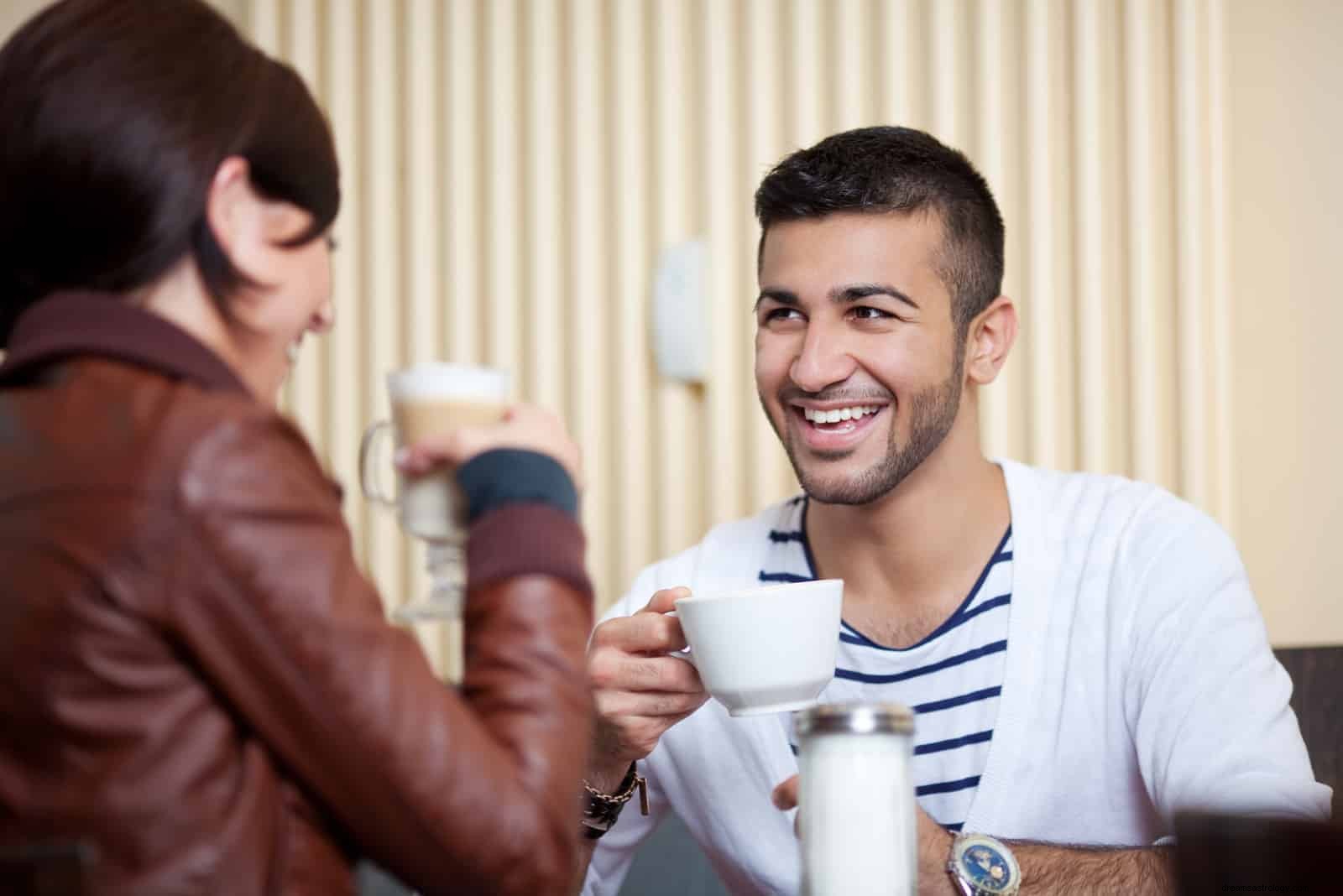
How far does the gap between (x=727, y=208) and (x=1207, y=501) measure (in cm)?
80

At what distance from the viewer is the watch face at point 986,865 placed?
1.07m

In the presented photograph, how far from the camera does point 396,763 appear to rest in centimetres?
62

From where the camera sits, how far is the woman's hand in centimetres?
76

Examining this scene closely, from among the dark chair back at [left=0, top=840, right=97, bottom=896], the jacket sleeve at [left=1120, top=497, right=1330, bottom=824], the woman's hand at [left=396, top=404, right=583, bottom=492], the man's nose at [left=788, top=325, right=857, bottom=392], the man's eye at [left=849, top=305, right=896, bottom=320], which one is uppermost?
the man's eye at [left=849, top=305, right=896, bottom=320]

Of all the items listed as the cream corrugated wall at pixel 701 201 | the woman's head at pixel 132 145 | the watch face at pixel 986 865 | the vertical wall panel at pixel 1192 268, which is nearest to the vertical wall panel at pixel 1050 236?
the cream corrugated wall at pixel 701 201

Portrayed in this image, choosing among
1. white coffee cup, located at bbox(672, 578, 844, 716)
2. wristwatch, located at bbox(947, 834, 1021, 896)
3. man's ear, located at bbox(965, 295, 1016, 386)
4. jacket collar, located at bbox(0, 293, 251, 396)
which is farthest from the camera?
man's ear, located at bbox(965, 295, 1016, 386)

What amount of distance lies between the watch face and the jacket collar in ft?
2.27

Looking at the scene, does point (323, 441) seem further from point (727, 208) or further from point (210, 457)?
point (210, 457)

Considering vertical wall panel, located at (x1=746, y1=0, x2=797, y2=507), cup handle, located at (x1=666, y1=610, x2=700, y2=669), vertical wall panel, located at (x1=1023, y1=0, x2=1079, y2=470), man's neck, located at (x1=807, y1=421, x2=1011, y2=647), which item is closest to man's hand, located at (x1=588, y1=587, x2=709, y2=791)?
cup handle, located at (x1=666, y1=610, x2=700, y2=669)

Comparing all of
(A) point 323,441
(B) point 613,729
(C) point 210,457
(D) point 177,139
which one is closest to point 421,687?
(C) point 210,457

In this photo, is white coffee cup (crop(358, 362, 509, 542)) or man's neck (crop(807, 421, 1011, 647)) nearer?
white coffee cup (crop(358, 362, 509, 542))

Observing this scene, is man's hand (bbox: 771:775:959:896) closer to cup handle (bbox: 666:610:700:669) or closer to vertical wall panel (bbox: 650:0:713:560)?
cup handle (bbox: 666:610:700:669)

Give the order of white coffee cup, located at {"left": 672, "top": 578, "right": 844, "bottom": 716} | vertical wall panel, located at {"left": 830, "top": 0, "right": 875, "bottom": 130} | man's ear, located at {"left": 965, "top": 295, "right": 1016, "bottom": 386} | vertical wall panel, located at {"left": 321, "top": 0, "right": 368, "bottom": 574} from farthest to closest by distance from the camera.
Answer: vertical wall panel, located at {"left": 321, "top": 0, "right": 368, "bottom": 574} < vertical wall panel, located at {"left": 830, "top": 0, "right": 875, "bottom": 130} < man's ear, located at {"left": 965, "top": 295, "right": 1016, "bottom": 386} < white coffee cup, located at {"left": 672, "top": 578, "right": 844, "bottom": 716}

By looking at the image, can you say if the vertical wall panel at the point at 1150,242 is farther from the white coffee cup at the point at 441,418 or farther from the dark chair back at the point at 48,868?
the dark chair back at the point at 48,868
